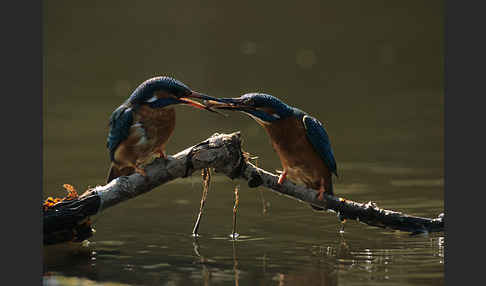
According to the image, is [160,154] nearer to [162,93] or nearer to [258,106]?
[162,93]

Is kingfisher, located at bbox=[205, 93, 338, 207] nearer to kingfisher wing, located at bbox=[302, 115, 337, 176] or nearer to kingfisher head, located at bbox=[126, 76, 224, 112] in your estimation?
kingfisher wing, located at bbox=[302, 115, 337, 176]

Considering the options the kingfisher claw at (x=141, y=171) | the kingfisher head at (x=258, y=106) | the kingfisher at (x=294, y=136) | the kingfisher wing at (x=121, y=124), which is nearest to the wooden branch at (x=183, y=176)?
the kingfisher claw at (x=141, y=171)

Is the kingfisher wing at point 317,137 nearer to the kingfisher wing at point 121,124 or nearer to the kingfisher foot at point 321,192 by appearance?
the kingfisher foot at point 321,192

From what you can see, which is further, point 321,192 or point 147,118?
point 321,192

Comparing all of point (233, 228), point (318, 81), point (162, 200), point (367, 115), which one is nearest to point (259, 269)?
point (233, 228)

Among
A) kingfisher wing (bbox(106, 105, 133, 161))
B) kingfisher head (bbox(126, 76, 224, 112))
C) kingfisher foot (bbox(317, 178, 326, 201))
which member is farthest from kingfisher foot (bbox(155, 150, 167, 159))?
kingfisher foot (bbox(317, 178, 326, 201))

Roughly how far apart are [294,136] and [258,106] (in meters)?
0.49

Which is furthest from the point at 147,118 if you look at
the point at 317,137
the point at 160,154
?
the point at 317,137

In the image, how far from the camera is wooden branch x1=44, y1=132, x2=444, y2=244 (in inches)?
327

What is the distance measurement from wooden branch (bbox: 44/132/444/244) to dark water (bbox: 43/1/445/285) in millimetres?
396

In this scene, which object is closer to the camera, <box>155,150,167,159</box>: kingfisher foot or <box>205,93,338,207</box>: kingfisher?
<box>205,93,338,207</box>: kingfisher

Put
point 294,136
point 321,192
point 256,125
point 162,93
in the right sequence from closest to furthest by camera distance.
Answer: point 162,93 < point 294,136 < point 321,192 < point 256,125

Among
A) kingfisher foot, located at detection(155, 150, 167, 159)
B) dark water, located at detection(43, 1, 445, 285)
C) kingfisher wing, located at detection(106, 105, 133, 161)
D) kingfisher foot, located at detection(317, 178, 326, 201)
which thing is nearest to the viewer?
dark water, located at detection(43, 1, 445, 285)

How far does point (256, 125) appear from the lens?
15.7 meters
